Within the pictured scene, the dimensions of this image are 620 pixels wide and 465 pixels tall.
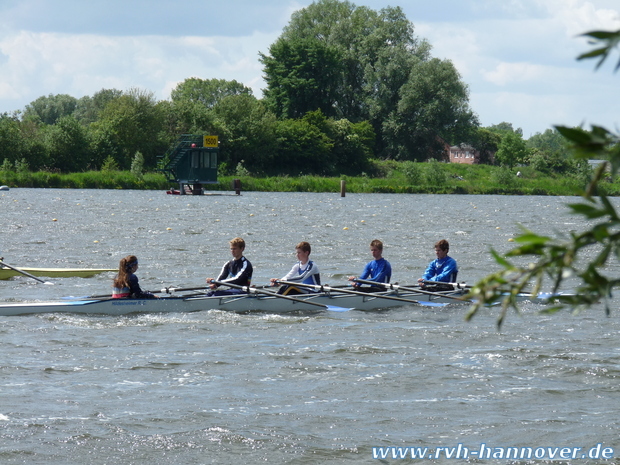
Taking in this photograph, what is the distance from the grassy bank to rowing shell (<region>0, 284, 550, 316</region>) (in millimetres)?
54081

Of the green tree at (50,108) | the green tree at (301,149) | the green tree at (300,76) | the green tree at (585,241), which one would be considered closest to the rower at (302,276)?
the green tree at (585,241)

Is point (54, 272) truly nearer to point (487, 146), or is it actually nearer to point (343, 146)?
point (343, 146)

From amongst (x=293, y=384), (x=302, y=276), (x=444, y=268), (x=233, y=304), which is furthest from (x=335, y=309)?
(x=293, y=384)

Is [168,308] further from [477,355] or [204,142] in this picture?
[204,142]

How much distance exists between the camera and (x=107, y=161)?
70.0m

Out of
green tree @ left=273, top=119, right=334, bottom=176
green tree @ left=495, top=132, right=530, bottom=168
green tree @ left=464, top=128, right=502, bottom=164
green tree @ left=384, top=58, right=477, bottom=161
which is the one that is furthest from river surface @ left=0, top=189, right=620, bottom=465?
green tree @ left=464, top=128, right=502, bottom=164

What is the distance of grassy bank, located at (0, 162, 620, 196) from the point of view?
6694cm

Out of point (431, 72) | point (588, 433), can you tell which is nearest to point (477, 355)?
point (588, 433)

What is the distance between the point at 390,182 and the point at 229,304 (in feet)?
201

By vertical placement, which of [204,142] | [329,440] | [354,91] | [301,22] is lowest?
[329,440]

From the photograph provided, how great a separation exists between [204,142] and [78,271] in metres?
47.0

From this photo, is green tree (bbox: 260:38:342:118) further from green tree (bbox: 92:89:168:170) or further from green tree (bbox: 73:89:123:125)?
green tree (bbox: 73:89:123:125)

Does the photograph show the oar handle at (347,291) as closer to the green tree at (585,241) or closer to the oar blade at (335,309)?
the oar blade at (335,309)

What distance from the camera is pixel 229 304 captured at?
1442cm
